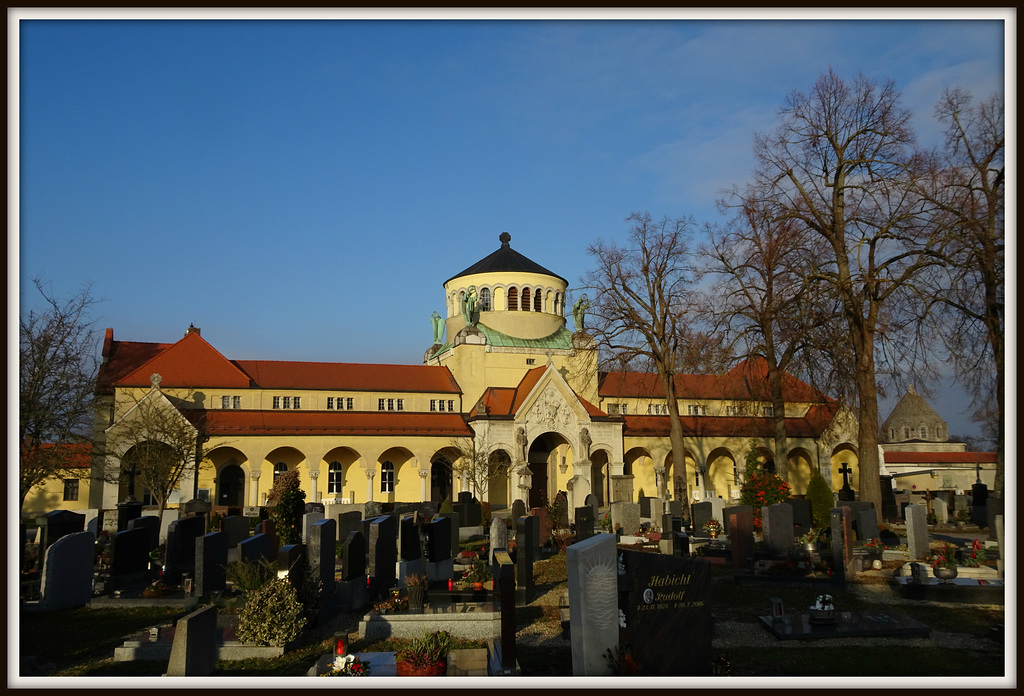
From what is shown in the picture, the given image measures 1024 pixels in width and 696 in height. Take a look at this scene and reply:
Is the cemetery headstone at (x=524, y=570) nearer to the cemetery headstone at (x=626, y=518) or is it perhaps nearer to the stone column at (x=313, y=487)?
the cemetery headstone at (x=626, y=518)

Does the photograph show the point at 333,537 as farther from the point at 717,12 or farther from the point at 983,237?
the point at 983,237

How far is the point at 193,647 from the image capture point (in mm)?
9398

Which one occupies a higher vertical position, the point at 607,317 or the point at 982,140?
the point at 982,140

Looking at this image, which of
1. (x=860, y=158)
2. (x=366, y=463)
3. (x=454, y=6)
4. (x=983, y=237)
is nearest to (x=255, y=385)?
(x=366, y=463)

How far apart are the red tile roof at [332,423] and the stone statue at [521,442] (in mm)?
2818

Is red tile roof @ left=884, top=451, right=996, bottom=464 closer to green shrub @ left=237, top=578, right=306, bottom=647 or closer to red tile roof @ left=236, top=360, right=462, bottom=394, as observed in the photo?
red tile roof @ left=236, top=360, right=462, bottom=394

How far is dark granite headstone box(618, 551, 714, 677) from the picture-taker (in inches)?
391

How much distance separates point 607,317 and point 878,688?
27.3m

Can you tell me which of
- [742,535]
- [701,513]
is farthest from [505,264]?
[742,535]

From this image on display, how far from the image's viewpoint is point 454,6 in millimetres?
8320

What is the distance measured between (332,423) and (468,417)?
23.7 ft

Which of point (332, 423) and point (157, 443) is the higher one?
point (332, 423)

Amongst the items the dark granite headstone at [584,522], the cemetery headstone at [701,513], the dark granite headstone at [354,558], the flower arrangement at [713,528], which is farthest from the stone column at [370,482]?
the dark granite headstone at [354,558]

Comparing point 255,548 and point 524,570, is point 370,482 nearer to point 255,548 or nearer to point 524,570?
point 255,548
